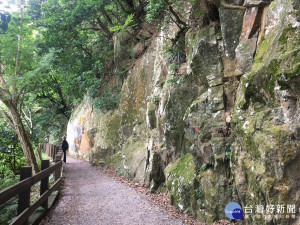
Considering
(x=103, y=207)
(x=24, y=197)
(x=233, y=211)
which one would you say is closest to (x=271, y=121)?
(x=233, y=211)

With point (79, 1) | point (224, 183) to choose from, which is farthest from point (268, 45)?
point (79, 1)

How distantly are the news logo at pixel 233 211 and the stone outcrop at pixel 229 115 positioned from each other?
16cm

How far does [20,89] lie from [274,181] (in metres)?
11.0

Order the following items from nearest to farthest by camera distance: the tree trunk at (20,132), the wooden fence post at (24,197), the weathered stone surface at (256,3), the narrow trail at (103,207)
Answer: the wooden fence post at (24,197) < the weathered stone surface at (256,3) < the narrow trail at (103,207) < the tree trunk at (20,132)

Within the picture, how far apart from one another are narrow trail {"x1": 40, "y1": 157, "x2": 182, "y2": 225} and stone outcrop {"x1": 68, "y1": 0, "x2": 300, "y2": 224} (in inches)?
35.7

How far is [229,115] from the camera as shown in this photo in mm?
5984

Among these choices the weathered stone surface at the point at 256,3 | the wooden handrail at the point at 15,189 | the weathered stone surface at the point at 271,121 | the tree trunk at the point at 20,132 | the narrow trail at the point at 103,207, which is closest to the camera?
the wooden handrail at the point at 15,189

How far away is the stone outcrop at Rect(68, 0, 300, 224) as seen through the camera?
156 inches

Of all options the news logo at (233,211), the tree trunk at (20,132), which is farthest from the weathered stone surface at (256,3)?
the tree trunk at (20,132)

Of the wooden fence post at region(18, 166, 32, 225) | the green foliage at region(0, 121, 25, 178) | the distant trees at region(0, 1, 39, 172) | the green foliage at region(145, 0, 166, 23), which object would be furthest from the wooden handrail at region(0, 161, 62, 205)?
the green foliage at region(145, 0, 166, 23)

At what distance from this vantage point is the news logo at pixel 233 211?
491 cm

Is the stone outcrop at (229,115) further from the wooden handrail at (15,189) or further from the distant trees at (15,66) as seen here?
the distant trees at (15,66)

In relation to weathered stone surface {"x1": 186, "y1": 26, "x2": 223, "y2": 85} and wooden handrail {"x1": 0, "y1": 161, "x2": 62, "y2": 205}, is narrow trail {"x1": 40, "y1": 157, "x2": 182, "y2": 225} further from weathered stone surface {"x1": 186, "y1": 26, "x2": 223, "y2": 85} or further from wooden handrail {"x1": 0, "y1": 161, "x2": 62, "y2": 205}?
weathered stone surface {"x1": 186, "y1": 26, "x2": 223, "y2": 85}

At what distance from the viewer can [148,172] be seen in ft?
28.6
